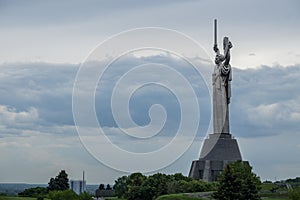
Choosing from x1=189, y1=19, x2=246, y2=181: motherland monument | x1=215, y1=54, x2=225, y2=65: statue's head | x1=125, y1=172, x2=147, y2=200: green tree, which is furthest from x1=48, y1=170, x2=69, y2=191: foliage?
x1=215, y1=54, x2=225, y2=65: statue's head

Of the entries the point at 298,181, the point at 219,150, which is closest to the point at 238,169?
the point at 219,150

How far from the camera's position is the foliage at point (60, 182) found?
76.2m

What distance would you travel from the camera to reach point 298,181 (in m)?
73.4

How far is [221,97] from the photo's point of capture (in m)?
68.7

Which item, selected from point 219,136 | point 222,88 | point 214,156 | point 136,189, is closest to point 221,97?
point 222,88

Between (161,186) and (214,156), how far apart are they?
7.19m

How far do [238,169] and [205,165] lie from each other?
1319cm

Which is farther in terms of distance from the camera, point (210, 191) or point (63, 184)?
point (63, 184)

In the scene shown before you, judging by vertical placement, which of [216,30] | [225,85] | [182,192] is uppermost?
[216,30]

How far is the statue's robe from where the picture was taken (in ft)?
223

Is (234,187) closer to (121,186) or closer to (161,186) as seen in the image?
(161,186)

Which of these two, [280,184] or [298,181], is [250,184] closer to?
[280,184]

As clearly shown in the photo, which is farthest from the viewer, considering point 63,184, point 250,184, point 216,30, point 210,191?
point 63,184

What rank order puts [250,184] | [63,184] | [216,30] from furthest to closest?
[63,184] → [216,30] → [250,184]
